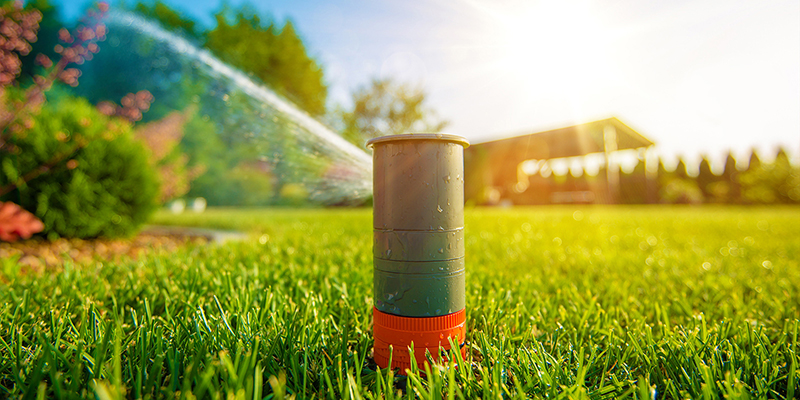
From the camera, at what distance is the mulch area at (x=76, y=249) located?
9.23ft

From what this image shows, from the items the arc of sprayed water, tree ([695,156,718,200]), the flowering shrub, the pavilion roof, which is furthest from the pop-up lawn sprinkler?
tree ([695,156,718,200])

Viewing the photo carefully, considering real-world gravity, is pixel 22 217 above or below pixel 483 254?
above

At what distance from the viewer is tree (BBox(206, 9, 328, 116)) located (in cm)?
2122

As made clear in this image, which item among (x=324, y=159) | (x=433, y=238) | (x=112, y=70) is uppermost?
(x=112, y=70)

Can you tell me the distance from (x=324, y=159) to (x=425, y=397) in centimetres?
141

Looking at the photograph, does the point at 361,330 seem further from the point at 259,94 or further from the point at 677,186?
the point at 677,186

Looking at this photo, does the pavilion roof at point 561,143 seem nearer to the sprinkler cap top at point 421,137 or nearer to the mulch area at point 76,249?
the mulch area at point 76,249

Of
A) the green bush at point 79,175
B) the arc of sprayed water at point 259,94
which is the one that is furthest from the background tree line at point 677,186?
the arc of sprayed water at point 259,94

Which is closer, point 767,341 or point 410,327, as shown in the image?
point 410,327

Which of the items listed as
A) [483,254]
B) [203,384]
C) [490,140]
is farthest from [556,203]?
[203,384]

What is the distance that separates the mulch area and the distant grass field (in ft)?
1.66

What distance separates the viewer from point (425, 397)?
0.97 m

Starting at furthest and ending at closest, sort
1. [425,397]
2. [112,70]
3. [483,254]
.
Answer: [112,70], [483,254], [425,397]

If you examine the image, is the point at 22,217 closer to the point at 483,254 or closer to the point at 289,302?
the point at 289,302
